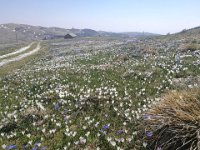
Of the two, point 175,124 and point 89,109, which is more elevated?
point 175,124

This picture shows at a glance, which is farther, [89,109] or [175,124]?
[89,109]

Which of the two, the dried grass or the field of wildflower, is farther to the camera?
the field of wildflower

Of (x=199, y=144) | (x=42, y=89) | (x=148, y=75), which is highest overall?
(x=199, y=144)

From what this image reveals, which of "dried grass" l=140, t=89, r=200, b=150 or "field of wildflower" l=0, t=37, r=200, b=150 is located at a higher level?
"dried grass" l=140, t=89, r=200, b=150

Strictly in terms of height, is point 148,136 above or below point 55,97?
above

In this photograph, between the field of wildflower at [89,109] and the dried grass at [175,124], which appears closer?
the dried grass at [175,124]

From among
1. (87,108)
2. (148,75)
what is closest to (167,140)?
(87,108)

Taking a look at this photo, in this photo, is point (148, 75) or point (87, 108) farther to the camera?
point (148, 75)

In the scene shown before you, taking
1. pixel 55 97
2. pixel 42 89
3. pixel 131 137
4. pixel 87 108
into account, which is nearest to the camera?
pixel 131 137

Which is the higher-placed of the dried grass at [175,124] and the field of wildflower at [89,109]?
the dried grass at [175,124]

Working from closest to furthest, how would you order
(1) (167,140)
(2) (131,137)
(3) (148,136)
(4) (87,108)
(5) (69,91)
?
1. (1) (167,140)
2. (3) (148,136)
3. (2) (131,137)
4. (4) (87,108)
5. (5) (69,91)

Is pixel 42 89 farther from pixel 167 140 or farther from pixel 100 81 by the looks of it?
pixel 167 140
